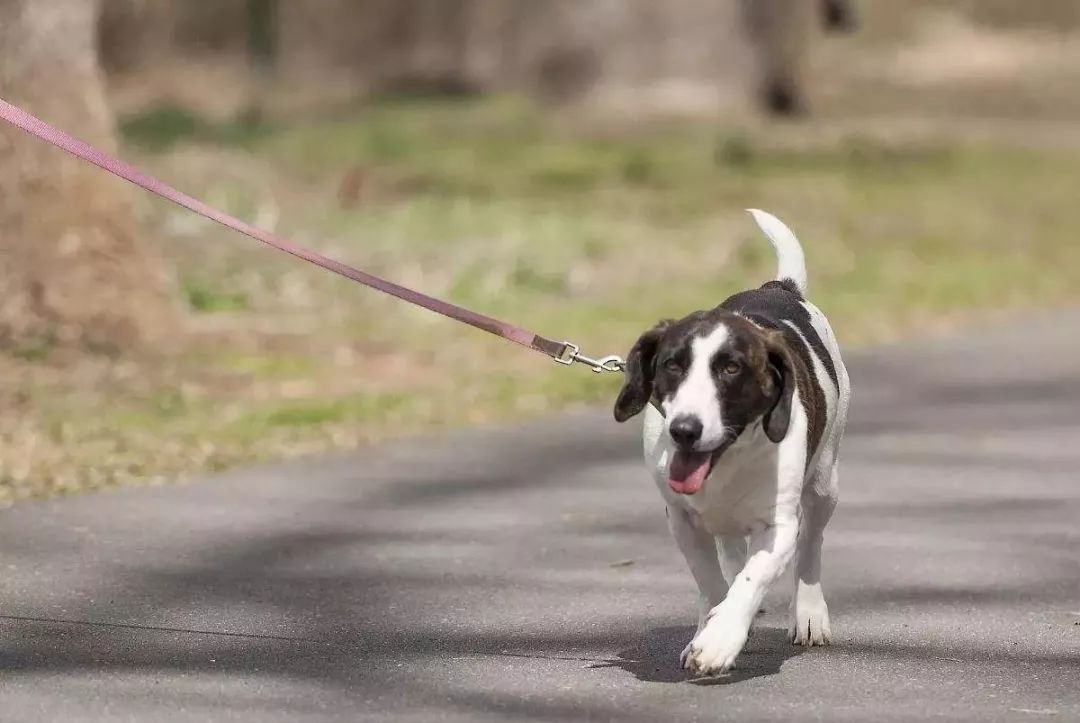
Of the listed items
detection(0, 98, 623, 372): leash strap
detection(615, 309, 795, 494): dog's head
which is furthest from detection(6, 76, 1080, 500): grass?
detection(615, 309, 795, 494): dog's head

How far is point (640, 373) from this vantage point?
5.82m

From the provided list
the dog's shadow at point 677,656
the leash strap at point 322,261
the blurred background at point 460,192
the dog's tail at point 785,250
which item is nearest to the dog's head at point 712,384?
the dog's shadow at point 677,656

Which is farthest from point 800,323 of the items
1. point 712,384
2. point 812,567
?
point 712,384

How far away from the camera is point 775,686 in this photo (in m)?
5.79

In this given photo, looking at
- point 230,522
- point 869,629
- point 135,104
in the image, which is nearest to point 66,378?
point 230,522

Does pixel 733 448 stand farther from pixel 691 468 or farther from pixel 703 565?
pixel 703 565

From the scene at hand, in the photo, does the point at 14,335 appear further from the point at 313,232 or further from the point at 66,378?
the point at 313,232

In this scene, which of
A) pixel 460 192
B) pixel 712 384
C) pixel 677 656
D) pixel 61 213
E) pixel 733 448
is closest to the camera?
pixel 712 384

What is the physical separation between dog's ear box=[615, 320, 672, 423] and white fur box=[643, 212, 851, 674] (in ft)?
0.26

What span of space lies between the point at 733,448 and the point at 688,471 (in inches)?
7.5

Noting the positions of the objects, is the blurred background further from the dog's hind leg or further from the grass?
the dog's hind leg

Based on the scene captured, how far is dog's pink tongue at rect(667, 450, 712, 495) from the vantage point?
18.1 ft

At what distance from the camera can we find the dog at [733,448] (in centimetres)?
555

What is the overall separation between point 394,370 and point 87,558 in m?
5.00
